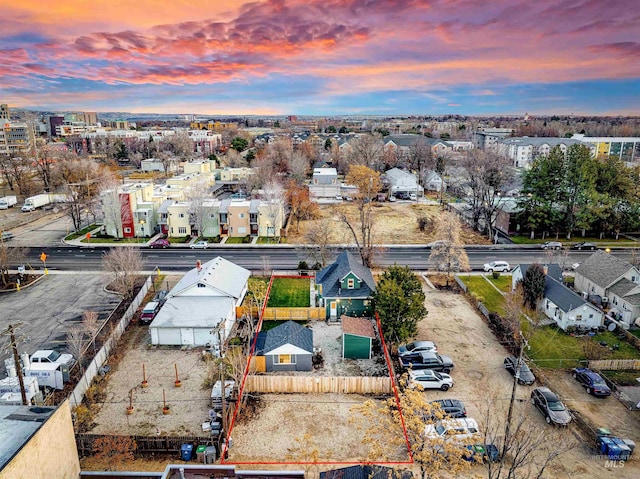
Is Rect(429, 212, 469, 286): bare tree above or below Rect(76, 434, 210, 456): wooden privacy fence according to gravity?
above

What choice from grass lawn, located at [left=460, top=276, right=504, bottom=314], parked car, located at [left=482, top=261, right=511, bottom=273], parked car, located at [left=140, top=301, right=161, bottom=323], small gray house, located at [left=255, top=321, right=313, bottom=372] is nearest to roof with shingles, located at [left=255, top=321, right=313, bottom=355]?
small gray house, located at [left=255, top=321, right=313, bottom=372]

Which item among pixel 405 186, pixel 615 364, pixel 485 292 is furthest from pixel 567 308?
pixel 405 186

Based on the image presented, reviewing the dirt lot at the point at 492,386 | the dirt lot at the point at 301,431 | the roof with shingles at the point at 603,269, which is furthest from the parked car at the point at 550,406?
the roof with shingles at the point at 603,269

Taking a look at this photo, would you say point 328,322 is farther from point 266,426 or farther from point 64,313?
point 64,313

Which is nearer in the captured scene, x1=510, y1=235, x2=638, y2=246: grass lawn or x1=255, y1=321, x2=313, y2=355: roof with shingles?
x1=255, y1=321, x2=313, y2=355: roof with shingles

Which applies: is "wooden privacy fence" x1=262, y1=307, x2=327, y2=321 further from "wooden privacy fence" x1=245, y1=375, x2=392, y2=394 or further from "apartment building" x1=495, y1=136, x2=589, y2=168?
"apartment building" x1=495, y1=136, x2=589, y2=168

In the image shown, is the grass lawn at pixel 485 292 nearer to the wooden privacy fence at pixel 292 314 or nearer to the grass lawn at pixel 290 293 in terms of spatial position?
the wooden privacy fence at pixel 292 314
